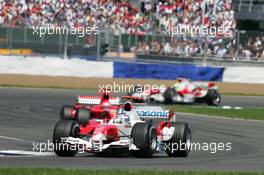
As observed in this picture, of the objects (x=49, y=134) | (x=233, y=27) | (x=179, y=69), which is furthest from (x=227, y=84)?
(x=49, y=134)

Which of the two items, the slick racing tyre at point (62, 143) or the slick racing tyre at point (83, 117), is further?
the slick racing tyre at point (83, 117)

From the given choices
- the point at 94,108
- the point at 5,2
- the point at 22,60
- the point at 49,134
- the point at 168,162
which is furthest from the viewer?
the point at 5,2

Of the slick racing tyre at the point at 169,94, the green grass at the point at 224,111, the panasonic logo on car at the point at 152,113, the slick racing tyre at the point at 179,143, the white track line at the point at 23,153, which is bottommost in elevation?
the green grass at the point at 224,111

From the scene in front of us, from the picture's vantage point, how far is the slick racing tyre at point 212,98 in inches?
1170

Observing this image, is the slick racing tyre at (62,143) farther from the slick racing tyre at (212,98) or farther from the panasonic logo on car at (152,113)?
the slick racing tyre at (212,98)

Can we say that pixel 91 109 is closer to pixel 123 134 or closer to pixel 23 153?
pixel 123 134

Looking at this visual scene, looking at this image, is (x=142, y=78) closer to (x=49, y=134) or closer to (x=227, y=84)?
(x=227, y=84)

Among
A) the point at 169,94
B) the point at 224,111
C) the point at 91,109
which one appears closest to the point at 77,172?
the point at 91,109

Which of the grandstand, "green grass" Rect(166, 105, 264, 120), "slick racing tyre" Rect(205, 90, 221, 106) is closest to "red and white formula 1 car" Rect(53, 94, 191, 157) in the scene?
"green grass" Rect(166, 105, 264, 120)

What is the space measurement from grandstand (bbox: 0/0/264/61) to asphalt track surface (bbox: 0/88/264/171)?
4.91 m

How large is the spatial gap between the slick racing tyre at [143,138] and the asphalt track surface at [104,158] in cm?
18

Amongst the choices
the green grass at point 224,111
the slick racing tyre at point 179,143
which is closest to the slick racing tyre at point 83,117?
the slick racing tyre at point 179,143

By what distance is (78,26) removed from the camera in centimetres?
3772

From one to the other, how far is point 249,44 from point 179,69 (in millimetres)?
3498
